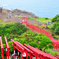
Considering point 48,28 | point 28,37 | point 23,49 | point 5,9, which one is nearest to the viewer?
point 23,49

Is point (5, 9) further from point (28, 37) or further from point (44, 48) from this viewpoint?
point (44, 48)

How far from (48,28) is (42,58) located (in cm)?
1847

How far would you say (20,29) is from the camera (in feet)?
93.1

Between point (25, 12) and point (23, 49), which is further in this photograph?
point (25, 12)

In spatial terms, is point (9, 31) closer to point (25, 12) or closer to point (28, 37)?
point (28, 37)

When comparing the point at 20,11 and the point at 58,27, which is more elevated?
the point at 20,11

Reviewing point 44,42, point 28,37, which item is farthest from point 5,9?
Result: point 44,42

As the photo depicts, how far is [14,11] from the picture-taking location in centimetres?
5372

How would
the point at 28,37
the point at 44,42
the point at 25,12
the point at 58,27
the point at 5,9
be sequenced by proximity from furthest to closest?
the point at 25,12 < the point at 5,9 < the point at 58,27 < the point at 28,37 < the point at 44,42

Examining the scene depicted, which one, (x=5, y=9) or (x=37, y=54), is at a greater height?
(x=5, y=9)

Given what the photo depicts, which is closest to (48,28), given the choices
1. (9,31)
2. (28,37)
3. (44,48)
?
(9,31)

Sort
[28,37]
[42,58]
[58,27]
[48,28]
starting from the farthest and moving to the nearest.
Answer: [48,28] → [58,27] → [28,37] → [42,58]

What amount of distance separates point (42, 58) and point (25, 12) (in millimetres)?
45778

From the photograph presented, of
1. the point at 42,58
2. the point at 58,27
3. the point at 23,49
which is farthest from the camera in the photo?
the point at 58,27
